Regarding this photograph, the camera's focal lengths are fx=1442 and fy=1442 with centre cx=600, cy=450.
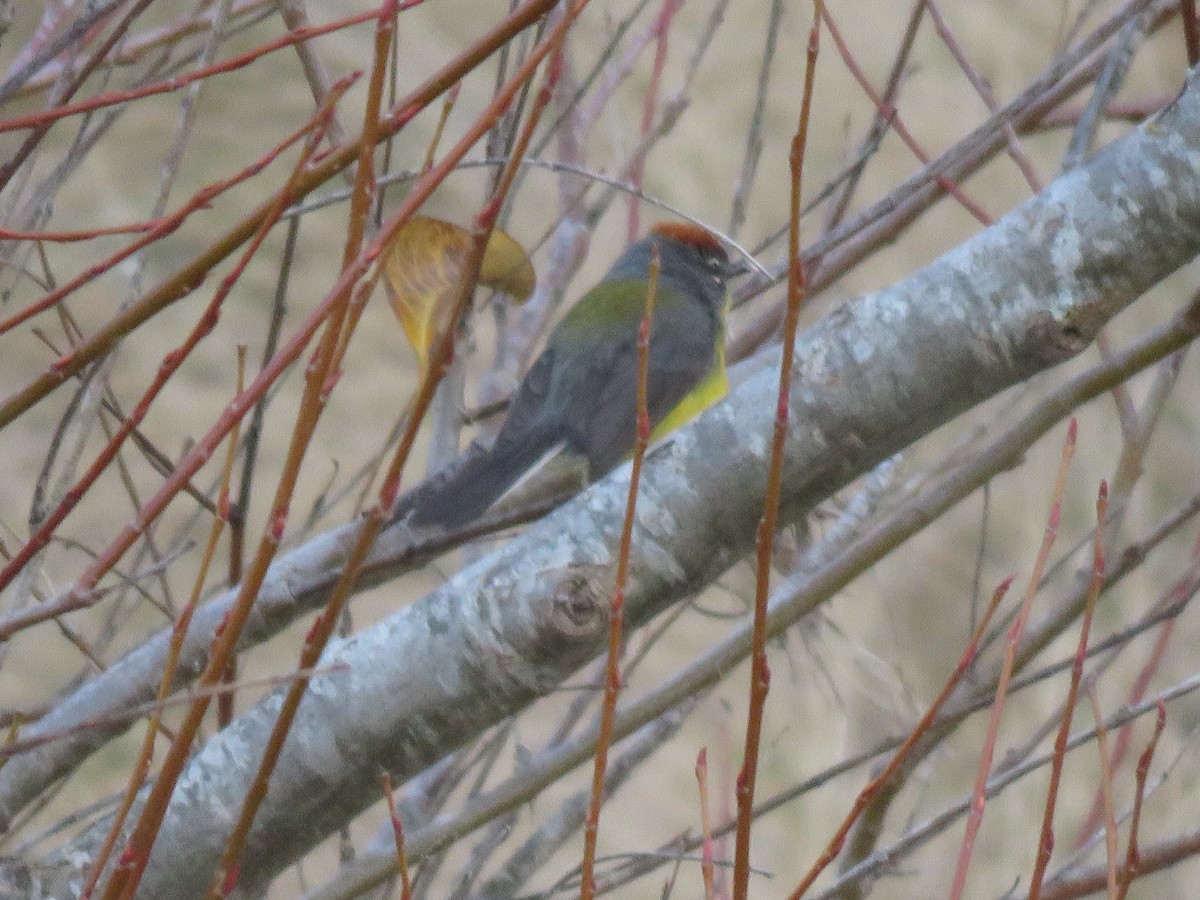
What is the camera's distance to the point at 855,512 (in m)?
1.89

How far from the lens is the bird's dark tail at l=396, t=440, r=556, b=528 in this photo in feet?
6.34

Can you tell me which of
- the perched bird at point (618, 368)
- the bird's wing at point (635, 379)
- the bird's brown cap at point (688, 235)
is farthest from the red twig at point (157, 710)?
the bird's brown cap at point (688, 235)

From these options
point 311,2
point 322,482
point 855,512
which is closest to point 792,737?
point 322,482

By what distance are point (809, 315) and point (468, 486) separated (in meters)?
2.66

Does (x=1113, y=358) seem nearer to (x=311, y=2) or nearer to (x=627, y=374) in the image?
(x=627, y=374)

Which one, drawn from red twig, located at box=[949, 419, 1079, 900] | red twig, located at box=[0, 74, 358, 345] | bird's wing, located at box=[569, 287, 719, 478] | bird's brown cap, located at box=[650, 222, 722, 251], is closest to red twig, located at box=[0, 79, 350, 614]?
red twig, located at box=[0, 74, 358, 345]

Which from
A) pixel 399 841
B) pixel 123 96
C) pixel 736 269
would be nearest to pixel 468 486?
pixel 123 96

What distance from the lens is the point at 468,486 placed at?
2.21 meters

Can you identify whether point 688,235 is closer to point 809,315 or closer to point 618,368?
point 618,368

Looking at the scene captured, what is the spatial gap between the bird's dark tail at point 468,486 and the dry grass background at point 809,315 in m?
0.87

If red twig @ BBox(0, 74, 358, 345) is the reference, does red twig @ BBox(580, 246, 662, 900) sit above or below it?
below

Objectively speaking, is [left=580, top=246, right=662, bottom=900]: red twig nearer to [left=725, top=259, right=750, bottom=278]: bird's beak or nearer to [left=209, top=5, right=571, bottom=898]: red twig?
[left=209, top=5, right=571, bottom=898]: red twig

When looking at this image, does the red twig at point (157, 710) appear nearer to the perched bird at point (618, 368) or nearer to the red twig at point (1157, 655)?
the red twig at point (1157, 655)

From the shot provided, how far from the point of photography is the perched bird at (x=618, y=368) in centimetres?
283
